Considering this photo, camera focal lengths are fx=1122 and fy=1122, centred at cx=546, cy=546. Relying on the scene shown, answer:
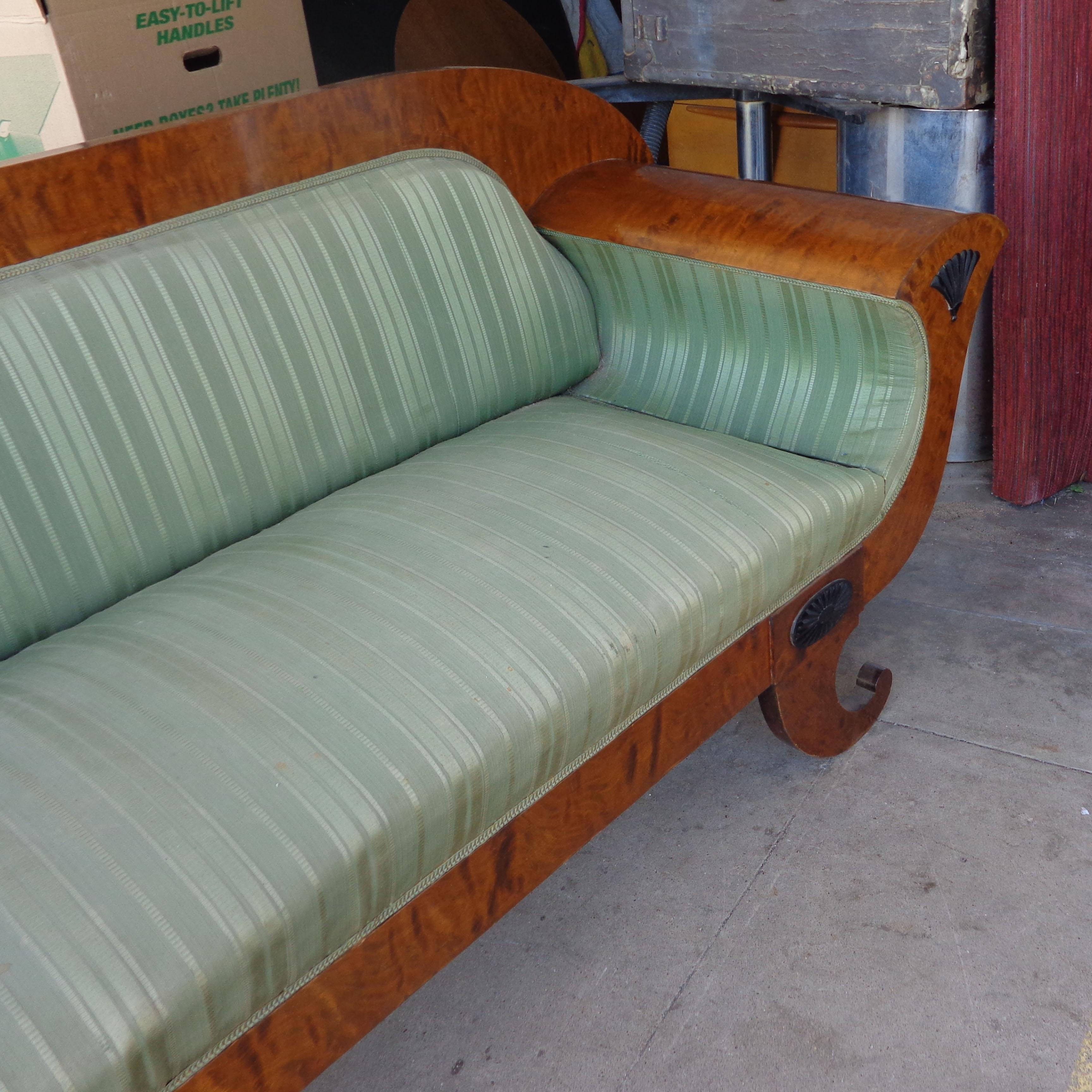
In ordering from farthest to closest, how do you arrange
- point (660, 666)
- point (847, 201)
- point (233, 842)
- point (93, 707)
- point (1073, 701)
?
1. point (1073, 701)
2. point (847, 201)
3. point (660, 666)
4. point (93, 707)
5. point (233, 842)

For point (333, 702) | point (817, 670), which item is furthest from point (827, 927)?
point (333, 702)

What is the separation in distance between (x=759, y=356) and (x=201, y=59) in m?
0.81

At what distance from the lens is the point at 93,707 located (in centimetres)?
98

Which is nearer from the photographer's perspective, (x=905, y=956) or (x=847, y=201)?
(x=905, y=956)

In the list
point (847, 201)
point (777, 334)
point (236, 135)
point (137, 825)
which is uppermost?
point (236, 135)

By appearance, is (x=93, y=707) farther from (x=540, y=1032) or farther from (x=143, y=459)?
(x=540, y=1032)

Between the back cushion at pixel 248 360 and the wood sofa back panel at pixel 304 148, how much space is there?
1.0 inches

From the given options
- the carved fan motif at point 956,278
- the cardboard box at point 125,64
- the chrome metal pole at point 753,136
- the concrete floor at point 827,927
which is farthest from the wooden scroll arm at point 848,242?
the chrome metal pole at point 753,136

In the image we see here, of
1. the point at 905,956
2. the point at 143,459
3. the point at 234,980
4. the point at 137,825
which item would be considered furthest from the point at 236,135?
the point at 905,956

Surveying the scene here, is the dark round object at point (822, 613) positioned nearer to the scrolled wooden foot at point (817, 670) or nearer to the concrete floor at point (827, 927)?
the scrolled wooden foot at point (817, 670)

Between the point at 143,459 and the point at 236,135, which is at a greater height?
the point at 236,135

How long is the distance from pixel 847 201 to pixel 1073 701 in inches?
29.9

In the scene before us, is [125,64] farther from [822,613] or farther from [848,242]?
[822,613]

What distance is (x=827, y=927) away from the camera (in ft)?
4.23
